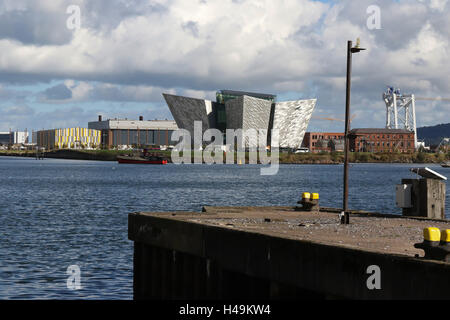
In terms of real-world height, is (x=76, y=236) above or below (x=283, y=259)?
below

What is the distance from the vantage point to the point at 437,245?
12750 millimetres

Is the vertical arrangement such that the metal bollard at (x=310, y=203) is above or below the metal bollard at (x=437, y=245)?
below

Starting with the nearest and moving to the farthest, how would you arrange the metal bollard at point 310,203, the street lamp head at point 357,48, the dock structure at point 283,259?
the dock structure at point 283,259, the street lamp head at point 357,48, the metal bollard at point 310,203

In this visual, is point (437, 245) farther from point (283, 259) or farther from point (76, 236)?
point (76, 236)

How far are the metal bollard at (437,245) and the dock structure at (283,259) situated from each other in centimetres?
27

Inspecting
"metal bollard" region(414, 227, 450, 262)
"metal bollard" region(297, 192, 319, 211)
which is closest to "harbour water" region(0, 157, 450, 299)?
"metal bollard" region(297, 192, 319, 211)

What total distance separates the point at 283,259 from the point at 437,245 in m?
3.57

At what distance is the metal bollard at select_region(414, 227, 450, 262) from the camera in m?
12.6

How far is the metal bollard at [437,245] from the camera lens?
41.2 ft

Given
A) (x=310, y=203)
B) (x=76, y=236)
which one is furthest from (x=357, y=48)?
(x=76, y=236)

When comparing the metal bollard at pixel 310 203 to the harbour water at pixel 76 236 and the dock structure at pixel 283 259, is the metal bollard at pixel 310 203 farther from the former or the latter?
the harbour water at pixel 76 236

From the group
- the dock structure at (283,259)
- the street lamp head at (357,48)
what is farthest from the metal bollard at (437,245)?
Result: the street lamp head at (357,48)
